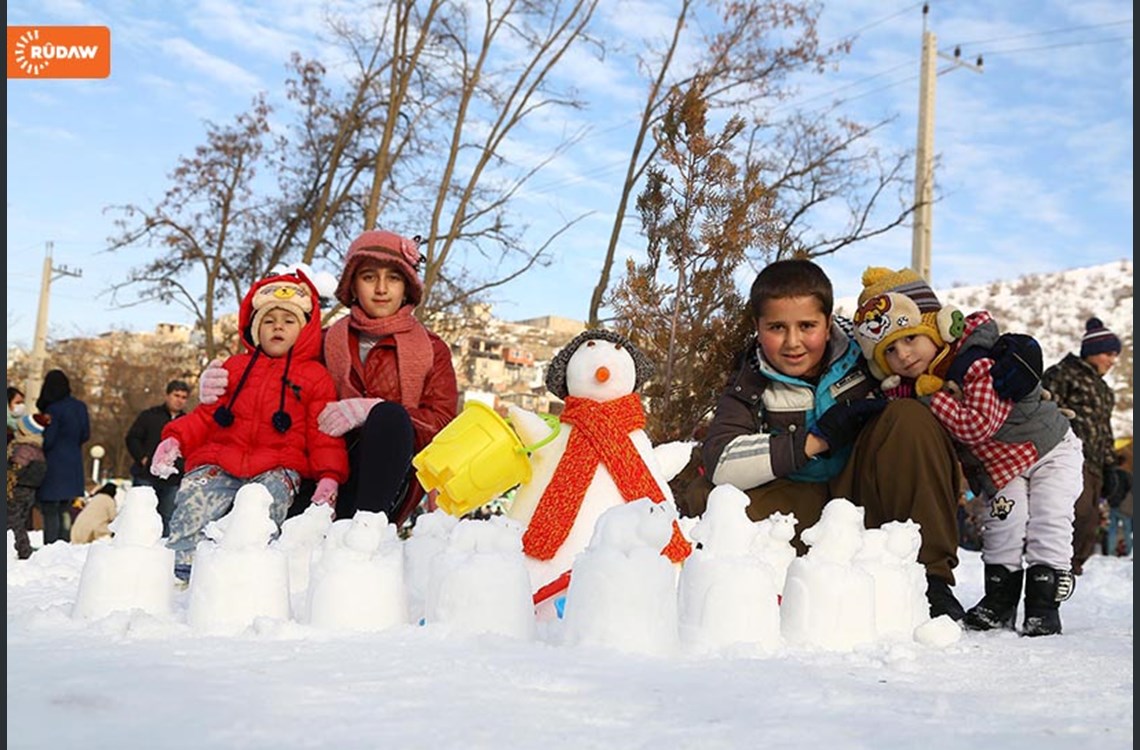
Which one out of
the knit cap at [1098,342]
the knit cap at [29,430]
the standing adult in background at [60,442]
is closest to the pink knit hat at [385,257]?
the knit cap at [1098,342]

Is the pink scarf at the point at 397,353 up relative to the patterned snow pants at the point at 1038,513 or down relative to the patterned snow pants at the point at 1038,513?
up

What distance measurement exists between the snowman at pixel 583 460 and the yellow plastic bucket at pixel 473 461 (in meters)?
0.08

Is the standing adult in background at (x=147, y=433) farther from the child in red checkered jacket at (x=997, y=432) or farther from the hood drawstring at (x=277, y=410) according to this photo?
the child in red checkered jacket at (x=997, y=432)

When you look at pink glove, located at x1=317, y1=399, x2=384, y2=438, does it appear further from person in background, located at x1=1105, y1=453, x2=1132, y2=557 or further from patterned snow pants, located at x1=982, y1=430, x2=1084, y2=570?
person in background, located at x1=1105, y1=453, x2=1132, y2=557

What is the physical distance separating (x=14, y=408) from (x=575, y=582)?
301 inches

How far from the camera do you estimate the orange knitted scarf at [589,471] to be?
113 inches

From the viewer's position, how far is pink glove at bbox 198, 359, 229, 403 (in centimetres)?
365

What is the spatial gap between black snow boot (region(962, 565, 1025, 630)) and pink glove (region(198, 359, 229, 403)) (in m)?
2.51

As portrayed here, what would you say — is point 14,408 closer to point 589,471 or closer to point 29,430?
point 29,430

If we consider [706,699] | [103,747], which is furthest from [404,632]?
[103,747]

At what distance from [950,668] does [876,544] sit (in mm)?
449

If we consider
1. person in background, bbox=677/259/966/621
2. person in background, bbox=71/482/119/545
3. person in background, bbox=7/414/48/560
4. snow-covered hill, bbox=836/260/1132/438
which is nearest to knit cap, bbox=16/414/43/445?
person in background, bbox=7/414/48/560

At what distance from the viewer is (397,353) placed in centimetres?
382

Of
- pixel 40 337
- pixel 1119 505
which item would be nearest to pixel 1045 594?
pixel 1119 505
